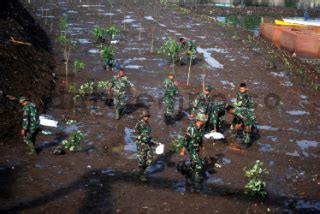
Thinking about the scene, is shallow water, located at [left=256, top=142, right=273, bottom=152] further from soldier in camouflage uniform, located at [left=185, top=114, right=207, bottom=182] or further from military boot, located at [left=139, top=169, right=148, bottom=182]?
military boot, located at [left=139, top=169, right=148, bottom=182]

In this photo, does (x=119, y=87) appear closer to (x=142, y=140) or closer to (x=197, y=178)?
(x=142, y=140)

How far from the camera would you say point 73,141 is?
12062 mm

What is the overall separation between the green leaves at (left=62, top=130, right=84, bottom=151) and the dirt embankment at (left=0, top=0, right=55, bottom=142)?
5.83 ft

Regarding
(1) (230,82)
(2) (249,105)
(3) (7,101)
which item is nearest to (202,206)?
(2) (249,105)

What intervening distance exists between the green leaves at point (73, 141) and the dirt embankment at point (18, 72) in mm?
1777

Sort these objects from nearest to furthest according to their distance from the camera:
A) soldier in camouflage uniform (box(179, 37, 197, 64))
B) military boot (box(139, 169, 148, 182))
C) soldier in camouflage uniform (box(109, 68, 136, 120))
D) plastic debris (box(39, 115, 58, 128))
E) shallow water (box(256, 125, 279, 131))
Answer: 1. military boot (box(139, 169, 148, 182))
2. plastic debris (box(39, 115, 58, 128))
3. soldier in camouflage uniform (box(109, 68, 136, 120))
4. shallow water (box(256, 125, 279, 131))
5. soldier in camouflage uniform (box(179, 37, 197, 64))

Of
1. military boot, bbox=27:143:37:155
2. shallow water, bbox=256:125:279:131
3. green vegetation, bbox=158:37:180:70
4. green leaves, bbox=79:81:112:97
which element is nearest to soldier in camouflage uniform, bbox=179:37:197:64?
green vegetation, bbox=158:37:180:70

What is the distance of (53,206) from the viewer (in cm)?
925

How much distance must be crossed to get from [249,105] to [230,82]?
23.7 feet

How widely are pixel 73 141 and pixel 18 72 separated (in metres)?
5.57

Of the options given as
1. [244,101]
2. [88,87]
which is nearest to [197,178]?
[244,101]

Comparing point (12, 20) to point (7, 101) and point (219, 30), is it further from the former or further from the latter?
point (219, 30)

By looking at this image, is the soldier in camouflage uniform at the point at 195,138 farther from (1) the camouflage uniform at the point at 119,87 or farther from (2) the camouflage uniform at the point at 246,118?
(1) the camouflage uniform at the point at 119,87

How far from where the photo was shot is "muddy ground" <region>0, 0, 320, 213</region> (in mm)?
9695
